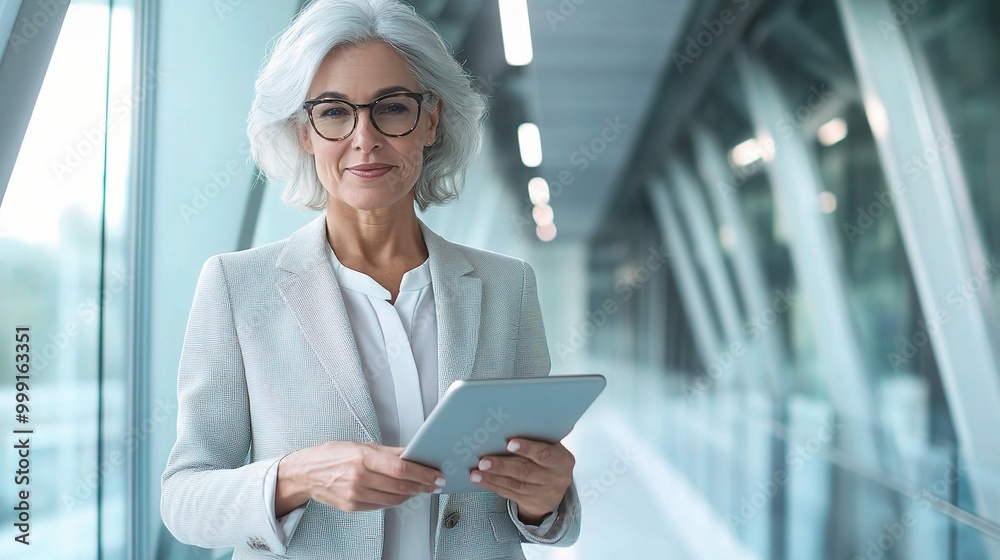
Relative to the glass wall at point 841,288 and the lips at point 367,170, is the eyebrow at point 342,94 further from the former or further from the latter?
the glass wall at point 841,288

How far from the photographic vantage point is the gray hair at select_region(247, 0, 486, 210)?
152 cm

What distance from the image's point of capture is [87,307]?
Answer: 3.11 m

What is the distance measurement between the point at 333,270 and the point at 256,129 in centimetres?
36

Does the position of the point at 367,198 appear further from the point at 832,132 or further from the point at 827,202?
the point at 827,202

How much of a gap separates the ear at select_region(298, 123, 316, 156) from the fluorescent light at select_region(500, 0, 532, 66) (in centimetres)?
414

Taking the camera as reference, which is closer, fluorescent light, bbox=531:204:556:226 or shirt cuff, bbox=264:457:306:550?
shirt cuff, bbox=264:457:306:550

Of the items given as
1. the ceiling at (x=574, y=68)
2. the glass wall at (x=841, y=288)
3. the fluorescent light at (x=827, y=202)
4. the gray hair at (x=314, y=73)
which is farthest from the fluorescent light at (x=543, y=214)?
the gray hair at (x=314, y=73)

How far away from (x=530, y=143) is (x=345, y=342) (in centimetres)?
1102

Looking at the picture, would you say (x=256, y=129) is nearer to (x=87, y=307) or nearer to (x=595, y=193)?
(x=87, y=307)

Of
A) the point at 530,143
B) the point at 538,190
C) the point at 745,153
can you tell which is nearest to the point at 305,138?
the point at 745,153

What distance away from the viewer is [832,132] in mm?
7984

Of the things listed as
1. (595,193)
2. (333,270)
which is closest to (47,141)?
(333,270)

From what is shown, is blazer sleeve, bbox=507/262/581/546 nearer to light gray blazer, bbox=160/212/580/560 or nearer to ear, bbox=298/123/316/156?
light gray blazer, bbox=160/212/580/560

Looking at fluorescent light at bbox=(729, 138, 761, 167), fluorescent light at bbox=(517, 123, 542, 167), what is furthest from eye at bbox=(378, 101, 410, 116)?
fluorescent light at bbox=(517, 123, 542, 167)
